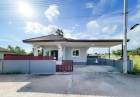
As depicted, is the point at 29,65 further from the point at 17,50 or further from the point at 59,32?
the point at 17,50

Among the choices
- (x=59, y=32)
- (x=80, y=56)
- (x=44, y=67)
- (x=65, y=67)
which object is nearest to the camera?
(x=44, y=67)

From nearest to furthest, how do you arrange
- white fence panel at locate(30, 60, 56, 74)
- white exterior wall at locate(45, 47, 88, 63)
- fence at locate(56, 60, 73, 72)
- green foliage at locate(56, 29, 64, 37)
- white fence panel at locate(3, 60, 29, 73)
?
white fence panel at locate(30, 60, 56, 74) < white fence panel at locate(3, 60, 29, 73) < fence at locate(56, 60, 73, 72) < white exterior wall at locate(45, 47, 88, 63) < green foliage at locate(56, 29, 64, 37)

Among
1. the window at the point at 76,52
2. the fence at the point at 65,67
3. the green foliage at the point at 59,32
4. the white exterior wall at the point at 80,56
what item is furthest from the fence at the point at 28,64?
the green foliage at the point at 59,32

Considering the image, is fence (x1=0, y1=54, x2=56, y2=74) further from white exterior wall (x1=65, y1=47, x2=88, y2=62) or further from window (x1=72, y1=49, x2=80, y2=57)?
window (x1=72, y1=49, x2=80, y2=57)

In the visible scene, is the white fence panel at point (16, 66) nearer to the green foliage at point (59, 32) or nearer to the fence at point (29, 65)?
the fence at point (29, 65)

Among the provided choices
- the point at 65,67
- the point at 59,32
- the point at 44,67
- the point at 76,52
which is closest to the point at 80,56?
the point at 76,52

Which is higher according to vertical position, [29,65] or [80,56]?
[80,56]

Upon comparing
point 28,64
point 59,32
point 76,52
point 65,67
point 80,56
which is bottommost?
point 65,67

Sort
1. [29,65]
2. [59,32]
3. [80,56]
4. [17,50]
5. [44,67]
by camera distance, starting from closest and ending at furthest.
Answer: [44,67] → [29,65] → [80,56] → [59,32] → [17,50]

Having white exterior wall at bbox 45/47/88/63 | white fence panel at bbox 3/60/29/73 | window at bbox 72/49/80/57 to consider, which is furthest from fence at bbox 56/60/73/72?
window at bbox 72/49/80/57

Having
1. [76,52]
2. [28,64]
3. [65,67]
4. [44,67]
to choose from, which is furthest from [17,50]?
[44,67]

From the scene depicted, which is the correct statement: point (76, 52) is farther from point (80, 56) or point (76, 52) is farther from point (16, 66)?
point (16, 66)

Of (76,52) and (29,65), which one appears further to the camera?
(76,52)

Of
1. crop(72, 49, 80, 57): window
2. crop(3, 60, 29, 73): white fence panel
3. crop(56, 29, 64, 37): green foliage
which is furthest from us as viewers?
crop(56, 29, 64, 37): green foliage
